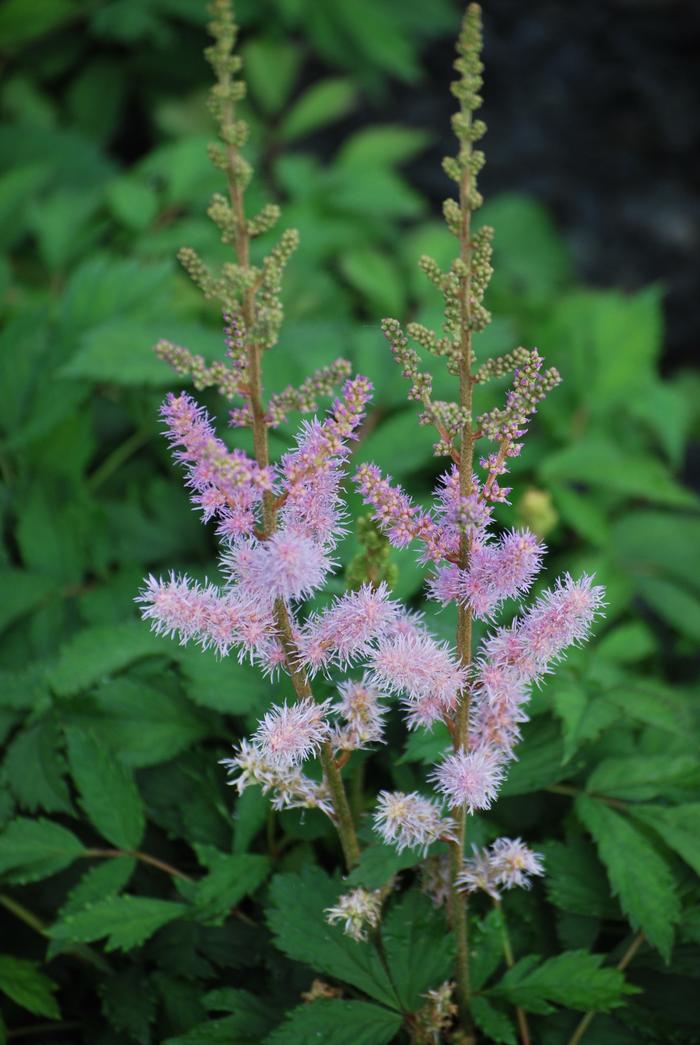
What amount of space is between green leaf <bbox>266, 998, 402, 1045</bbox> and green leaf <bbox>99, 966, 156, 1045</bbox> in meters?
0.38

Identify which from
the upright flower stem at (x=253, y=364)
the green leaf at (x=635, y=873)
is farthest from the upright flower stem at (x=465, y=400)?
the green leaf at (x=635, y=873)

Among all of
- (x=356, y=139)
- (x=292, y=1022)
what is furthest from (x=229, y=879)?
(x=356, y=139)

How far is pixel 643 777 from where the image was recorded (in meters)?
1.98

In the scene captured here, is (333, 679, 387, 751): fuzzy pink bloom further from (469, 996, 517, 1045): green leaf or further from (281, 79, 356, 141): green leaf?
(281, 79, 356, 141): green leaf

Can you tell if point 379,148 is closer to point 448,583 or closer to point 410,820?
point 448,583

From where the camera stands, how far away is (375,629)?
1394mm

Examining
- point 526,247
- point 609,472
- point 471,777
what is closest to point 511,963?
point 471,777

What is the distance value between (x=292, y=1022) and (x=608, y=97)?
5.02 metres

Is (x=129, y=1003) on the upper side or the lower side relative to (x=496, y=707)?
lower

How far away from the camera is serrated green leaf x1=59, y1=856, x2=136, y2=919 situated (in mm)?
1897

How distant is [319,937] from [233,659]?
0.62 m

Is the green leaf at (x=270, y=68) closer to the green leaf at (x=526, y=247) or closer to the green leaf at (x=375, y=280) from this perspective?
the green leaf at (x=375, y=280)

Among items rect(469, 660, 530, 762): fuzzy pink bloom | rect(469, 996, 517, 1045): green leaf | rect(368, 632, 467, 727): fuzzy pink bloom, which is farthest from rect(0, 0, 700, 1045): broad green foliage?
rect(368, 632, 467, 727): fuzzy pink bloom

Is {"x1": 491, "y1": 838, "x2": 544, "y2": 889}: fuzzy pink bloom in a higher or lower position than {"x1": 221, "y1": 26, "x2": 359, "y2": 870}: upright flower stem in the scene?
lower
